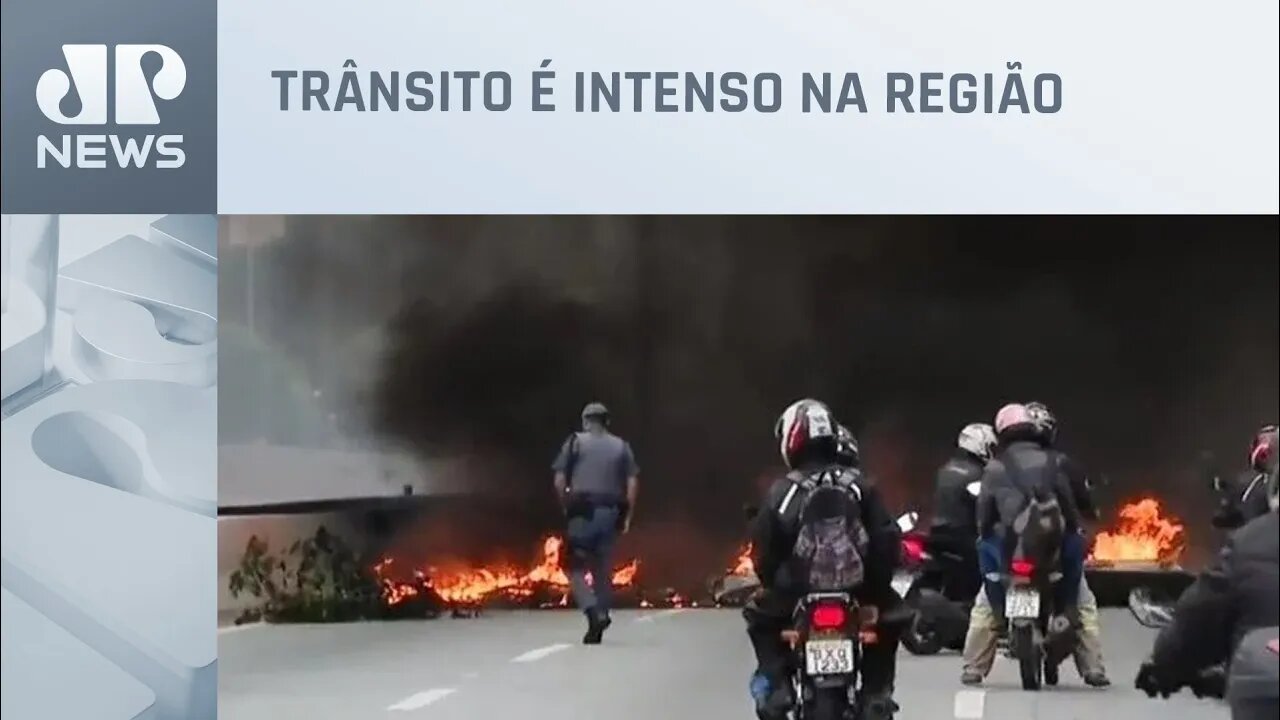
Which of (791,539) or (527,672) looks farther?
(527,672)

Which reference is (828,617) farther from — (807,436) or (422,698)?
(422,698)

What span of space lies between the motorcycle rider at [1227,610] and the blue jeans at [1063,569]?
62.1 inches

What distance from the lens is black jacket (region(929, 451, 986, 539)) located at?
5859 millimetres

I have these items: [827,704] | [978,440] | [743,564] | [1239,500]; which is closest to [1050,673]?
[978,440]

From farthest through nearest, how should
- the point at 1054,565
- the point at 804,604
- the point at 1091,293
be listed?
the point at 1054,565 < the point at 1091,293 < the point at 804,604

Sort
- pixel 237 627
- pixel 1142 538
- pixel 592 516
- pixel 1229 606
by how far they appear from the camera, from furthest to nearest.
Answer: pixel 1142 538 → pixel 237 627 → pixel 592 516 → pixel 1229 606

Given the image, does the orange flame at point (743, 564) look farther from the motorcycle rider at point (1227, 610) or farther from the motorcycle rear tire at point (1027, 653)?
the motorcycle rider at point (1227, 610)

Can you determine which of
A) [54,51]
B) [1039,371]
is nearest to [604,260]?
[1039,371]

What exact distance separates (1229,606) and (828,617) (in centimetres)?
131

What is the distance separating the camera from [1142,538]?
579cm

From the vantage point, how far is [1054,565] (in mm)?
6184

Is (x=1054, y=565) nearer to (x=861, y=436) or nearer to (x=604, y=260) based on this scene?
(x=861, y=436)

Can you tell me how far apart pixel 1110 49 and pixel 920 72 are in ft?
1.82

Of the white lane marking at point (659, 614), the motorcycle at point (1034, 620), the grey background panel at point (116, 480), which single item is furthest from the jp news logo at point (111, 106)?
the motorcycle at point (1034, 620)
